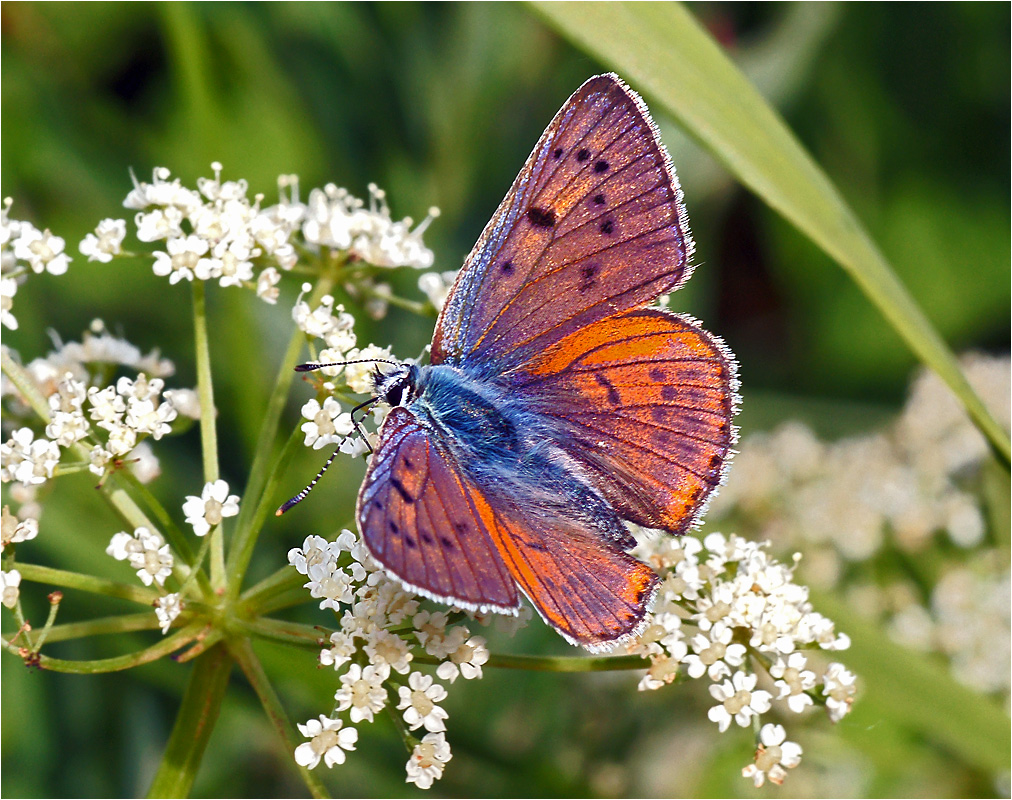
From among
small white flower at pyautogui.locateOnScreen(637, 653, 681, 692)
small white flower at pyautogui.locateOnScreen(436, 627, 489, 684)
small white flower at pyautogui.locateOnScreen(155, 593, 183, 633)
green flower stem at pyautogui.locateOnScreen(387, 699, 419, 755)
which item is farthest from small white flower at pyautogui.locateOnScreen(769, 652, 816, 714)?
small white flower at pyautogui.locateOnScreen(155, 593, 183, 633)

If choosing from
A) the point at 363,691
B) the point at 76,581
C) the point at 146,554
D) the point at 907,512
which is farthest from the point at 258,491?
the point at 907,512

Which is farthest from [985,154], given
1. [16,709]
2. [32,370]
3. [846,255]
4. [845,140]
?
[16,709]

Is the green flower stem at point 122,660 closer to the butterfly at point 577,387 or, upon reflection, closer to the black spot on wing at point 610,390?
the butterfly at point 577,387

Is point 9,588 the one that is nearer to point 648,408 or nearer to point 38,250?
point 38,250

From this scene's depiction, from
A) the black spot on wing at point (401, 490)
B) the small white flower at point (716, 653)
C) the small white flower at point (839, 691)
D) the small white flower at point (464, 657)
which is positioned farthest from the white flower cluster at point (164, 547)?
the small white flower at point (839, 691)

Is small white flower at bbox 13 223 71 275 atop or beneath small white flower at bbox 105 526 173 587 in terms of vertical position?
atop

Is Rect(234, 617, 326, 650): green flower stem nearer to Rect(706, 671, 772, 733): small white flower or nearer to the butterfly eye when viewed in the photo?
the butterfly eye
